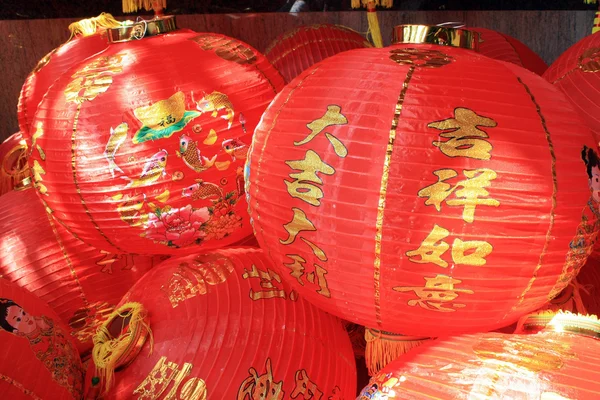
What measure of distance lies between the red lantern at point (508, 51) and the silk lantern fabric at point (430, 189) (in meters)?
1.31

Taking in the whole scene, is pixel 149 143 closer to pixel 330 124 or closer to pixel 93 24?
pixel 330 124

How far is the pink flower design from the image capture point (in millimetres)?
1479

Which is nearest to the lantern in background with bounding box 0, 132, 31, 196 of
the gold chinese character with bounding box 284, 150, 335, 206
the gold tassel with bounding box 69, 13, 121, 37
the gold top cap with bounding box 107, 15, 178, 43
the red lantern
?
the gold tassel with bounding box 69, 13, 121, 37

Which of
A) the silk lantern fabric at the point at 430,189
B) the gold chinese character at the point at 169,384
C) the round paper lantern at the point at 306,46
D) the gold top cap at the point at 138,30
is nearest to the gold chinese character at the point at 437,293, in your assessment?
the silk lantern fabric at the point at 430,189

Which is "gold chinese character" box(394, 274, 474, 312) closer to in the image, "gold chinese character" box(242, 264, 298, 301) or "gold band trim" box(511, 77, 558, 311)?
"gold band trim" box(511, 77, 558, 311)

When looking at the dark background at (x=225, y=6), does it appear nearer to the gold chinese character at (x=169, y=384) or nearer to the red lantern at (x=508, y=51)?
the red lantern at (x=508, y=51)

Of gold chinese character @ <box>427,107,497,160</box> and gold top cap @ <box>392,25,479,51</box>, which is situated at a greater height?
gold top cap @ <box>392,25,479,51</box>

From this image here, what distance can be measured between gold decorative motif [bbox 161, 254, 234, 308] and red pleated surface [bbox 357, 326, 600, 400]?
52 centimetres

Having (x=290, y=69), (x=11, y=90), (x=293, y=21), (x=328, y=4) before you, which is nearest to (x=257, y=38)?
(x=293, y=21)

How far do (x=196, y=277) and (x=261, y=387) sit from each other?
0.36 metres

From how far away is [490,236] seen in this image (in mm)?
1018

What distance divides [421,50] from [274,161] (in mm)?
401

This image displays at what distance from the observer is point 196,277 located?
150 centimetres

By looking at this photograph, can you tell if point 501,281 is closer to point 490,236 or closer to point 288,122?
point 490,236
